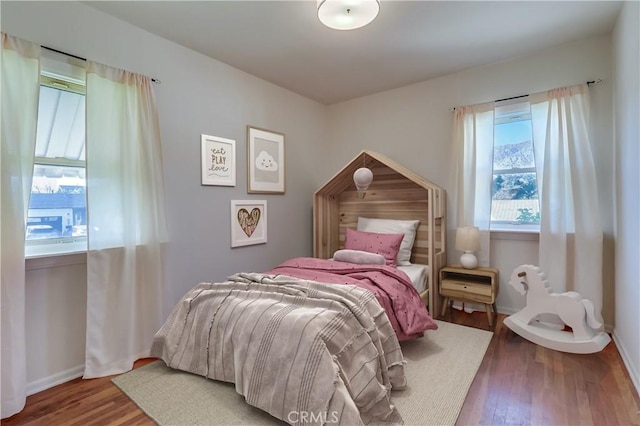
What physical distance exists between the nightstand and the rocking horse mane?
24 cm

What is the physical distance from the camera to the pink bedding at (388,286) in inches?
87.7

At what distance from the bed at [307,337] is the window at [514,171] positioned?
1.17 m

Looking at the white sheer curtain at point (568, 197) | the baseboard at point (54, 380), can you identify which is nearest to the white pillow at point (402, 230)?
the white sheer curtain at point (568, 197)

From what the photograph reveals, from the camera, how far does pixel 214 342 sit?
6.43 ft

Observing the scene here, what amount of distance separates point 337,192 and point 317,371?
9.13 ft

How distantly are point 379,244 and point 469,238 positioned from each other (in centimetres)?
86

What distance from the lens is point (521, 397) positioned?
71.2 inches

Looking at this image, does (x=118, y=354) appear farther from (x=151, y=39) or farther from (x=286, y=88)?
(x=286, y=88)

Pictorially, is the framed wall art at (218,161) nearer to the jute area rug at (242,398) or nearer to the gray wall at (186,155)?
the gray wall at (186,155)

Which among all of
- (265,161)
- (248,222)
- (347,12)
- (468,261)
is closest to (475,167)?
(468,261)

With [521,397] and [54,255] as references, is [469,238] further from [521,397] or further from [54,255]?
[54,255]

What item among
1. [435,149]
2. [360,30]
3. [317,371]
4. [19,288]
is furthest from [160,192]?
[435,149]
